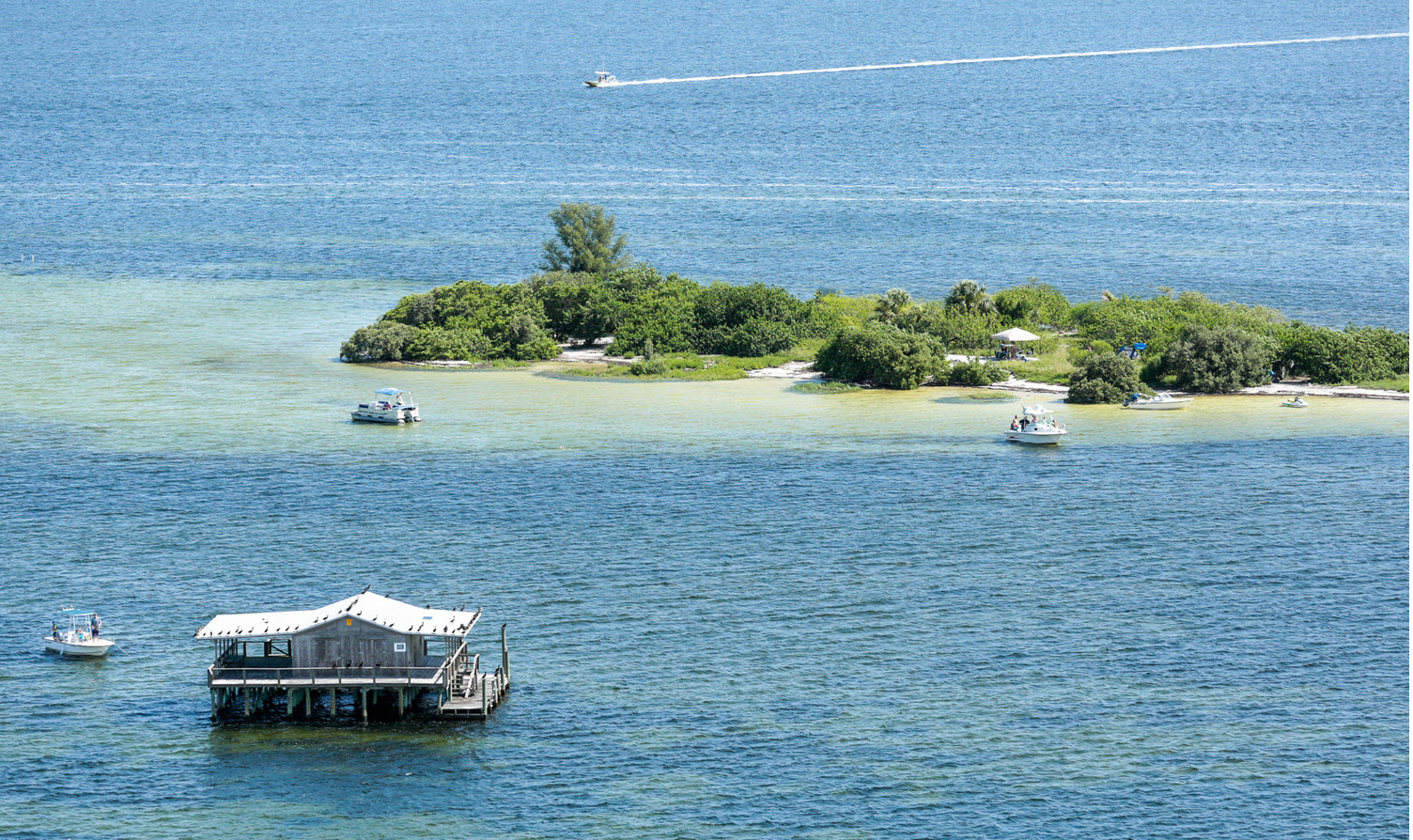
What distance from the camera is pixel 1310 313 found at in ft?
539

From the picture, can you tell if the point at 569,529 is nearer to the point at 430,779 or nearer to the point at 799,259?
the point at 430,779

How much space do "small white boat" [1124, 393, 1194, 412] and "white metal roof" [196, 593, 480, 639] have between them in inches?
2639

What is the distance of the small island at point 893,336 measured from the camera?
446 ft

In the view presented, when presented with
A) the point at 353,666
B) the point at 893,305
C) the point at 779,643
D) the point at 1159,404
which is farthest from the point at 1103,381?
the point at 353,666

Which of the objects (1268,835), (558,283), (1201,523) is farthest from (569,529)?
(558,283)

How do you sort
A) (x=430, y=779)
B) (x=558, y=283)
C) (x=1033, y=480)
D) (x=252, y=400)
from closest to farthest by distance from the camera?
1. (x=430, y=779)
2. (x=1033, y=480)
3. (x=252, y=400)
4. (x=558, y=283)

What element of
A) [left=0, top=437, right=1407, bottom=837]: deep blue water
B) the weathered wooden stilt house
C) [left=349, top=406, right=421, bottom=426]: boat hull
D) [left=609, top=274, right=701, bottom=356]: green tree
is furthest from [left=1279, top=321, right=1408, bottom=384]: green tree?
the weathered wooden stilt house

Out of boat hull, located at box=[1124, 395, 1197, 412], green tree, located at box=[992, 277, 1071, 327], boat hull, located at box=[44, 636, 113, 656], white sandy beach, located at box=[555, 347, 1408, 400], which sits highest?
green tree, located at box=[992, 277, 1071, 327]

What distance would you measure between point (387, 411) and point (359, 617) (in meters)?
50.0

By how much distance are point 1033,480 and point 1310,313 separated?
66.2 metres

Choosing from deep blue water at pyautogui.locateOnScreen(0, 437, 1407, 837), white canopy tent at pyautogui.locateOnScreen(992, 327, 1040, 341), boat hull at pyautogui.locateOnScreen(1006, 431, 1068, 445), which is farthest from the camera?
white canopy tent at pyautogui.locateOnScreen(992, 327, 1040, 341)

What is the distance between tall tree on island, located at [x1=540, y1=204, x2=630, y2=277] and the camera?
549 ft

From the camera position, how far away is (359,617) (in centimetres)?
7712

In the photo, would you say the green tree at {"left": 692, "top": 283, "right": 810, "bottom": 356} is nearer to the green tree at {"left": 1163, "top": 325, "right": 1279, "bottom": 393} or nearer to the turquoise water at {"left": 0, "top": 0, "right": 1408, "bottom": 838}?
the turquoise water at {"left": 0, "top": 0, "right": 1408, "bottom": 838}
